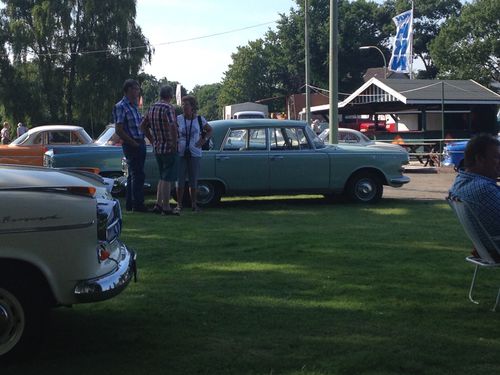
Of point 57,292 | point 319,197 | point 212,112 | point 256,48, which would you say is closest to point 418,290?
point 57,292

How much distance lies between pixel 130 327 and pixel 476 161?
9.25 ft

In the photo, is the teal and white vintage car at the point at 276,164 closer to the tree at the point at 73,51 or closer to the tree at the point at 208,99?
the tree at the point at 73,51

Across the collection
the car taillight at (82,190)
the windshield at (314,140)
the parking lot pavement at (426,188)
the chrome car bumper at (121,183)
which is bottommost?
the parking lot pavement at (426,188)

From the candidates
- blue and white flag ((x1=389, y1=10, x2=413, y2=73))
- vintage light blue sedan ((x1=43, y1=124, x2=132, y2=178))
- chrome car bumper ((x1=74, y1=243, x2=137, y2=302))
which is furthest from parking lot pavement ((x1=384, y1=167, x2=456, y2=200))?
blue and white flag ((x1=389, y1=10, x2=413, y2=73))

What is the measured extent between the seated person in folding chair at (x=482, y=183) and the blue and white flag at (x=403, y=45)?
3698cm

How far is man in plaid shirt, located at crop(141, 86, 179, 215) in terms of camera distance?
10.4 metres

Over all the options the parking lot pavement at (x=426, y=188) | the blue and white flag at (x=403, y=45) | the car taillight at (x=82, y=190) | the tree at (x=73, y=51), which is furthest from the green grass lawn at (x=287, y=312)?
the tree at (x=73, y=51)

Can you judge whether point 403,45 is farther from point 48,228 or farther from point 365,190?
point 48,228

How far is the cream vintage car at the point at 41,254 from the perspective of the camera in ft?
13.6

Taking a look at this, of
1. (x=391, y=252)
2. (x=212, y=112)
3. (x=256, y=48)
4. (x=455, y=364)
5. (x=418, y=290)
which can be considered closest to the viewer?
(x=455, y=364)

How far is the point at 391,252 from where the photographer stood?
7742 mm

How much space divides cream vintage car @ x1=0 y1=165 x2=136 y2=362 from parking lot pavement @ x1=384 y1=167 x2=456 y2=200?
1067 centimetres

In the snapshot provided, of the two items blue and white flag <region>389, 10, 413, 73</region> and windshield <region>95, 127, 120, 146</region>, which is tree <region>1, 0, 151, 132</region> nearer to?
blue and white flag <region>389, 10, 413, 73</region>

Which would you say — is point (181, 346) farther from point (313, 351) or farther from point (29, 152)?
point (29, 152)
